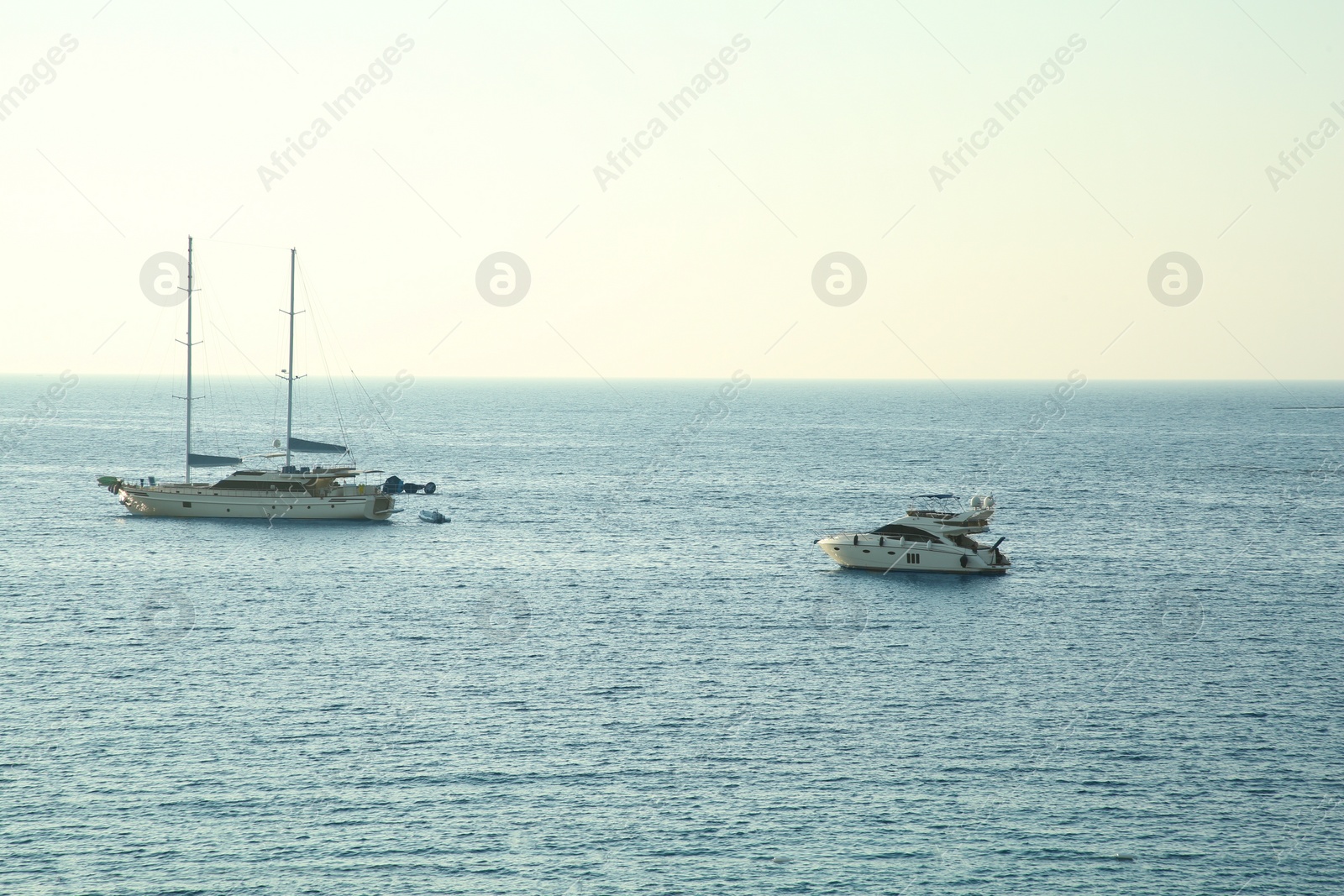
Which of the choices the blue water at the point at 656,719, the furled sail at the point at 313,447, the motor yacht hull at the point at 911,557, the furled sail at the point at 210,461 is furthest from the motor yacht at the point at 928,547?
the furled sail at the point at 210,461

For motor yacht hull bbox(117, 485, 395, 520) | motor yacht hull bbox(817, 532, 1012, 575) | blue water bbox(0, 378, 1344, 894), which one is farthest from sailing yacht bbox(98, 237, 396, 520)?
motor yacht hull bbox(817, 532, 1012, 575)

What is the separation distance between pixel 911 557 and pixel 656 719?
142 feet

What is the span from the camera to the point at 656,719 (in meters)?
62.5

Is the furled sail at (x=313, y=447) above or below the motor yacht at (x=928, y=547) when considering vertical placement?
above

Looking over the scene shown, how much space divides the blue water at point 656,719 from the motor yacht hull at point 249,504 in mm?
8324

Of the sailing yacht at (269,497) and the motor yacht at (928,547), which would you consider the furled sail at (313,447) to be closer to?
the sailing yacht at (269,497)

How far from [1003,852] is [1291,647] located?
3784 cm

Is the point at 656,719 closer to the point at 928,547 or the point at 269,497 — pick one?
the point at 928,547

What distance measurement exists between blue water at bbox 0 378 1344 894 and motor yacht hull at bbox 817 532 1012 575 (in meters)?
1.71

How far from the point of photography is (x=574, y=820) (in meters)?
50.8

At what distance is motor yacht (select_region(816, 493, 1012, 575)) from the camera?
10006cm

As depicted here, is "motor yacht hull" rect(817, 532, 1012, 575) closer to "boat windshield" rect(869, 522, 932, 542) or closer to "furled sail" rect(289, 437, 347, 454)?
"boat windshield" rect(869, 522, 932, 542)

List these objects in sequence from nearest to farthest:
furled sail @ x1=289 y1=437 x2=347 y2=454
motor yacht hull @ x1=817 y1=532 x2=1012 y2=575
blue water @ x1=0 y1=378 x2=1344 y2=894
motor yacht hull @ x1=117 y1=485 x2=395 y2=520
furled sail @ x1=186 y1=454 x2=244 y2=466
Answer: blue water @ x1=0 y1=378 x2=1344 y2=894 < motor yacht hull @ x1=817 y1=532 x2=1012 y2=575 < motor yacht hull @ x1=117 y1=485 x2=395 y2=520 < furled sail @ x1=289 y1=437 x2=347 y2=454 < furled sail @ x1=186 y1=454 x2=244 y2=466

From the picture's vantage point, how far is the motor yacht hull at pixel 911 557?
10000cm
